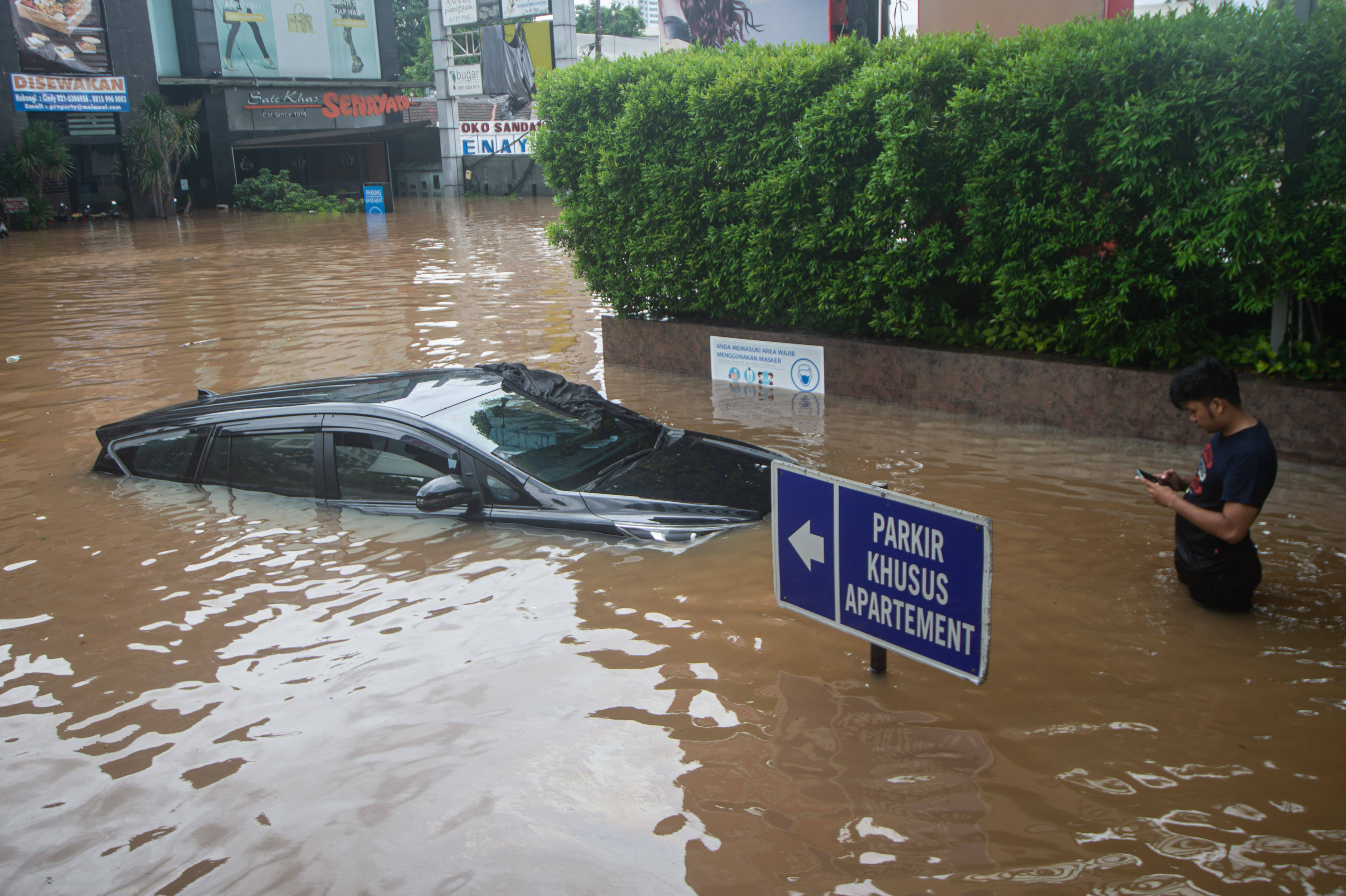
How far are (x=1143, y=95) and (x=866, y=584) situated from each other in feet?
17.9

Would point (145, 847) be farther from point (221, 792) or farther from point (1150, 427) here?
point (1150, 427)

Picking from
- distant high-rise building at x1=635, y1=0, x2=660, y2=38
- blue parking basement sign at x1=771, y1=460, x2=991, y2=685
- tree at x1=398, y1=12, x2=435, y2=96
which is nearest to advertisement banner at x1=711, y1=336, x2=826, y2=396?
blue parking basement sign at x1=771, y1=460, x2=991, y2=685

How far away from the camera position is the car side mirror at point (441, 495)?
5957 mm

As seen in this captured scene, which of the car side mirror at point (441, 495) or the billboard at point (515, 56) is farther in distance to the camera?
the billboard at point (515, 56)

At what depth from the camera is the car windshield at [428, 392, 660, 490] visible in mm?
6254

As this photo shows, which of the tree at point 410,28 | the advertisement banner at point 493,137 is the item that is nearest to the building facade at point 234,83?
the advertisement banner at point 493,137

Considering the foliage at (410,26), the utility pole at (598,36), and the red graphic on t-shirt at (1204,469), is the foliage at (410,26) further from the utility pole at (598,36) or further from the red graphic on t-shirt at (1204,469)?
the red graphic on t-shirt at (1204,469)

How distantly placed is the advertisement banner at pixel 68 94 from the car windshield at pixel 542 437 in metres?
40.8

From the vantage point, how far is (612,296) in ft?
39.2

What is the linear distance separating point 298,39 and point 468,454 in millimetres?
46403

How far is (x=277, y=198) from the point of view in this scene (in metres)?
44.4

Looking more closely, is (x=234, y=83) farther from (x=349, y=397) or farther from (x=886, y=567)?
(x=886, y=567)

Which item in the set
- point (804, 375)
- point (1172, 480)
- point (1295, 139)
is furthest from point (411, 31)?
point (1172, 480)

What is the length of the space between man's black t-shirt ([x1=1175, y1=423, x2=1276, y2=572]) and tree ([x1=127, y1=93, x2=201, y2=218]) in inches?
1729
